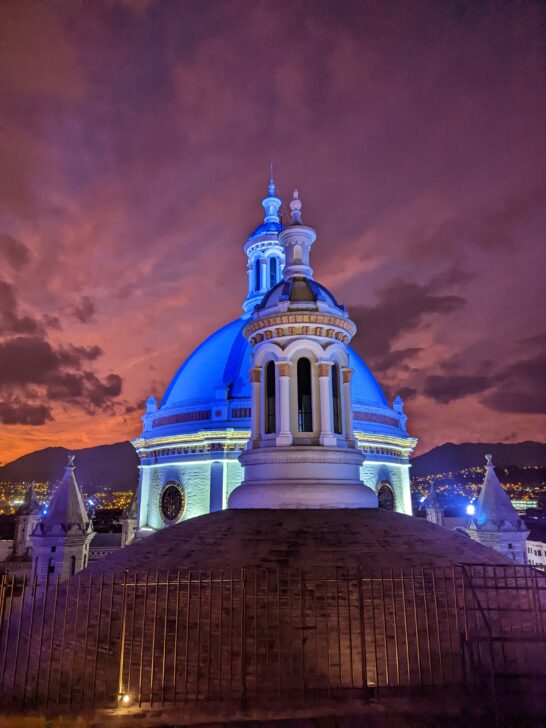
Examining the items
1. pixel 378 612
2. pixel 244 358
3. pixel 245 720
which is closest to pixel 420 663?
pixel 378 612

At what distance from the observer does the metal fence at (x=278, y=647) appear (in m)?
7.49

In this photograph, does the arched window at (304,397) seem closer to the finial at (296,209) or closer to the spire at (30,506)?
the finial at (296,209)

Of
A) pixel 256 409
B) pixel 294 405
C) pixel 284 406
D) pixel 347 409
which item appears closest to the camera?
pixel 284 406

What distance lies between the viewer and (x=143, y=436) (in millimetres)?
26500

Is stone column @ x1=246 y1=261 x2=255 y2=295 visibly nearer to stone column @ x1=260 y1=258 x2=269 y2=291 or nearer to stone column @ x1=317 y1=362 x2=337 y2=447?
stone column @ x1=260 y1=258 x2=269 y2=291

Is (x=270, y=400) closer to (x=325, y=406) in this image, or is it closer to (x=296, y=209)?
(x=325, y=406)

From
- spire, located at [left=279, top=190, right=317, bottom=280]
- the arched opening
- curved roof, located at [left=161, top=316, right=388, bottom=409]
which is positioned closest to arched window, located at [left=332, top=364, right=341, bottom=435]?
spire, located at [left=279, top=190, right=317, bottom=280]

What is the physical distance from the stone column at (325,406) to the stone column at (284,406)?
2.97ft

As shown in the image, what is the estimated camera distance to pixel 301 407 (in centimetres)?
1416

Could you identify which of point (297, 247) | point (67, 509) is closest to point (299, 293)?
point (297, 247)

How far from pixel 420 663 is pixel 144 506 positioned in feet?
66.2

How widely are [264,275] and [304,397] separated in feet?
51.3

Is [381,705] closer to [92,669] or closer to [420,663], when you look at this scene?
[420,663]

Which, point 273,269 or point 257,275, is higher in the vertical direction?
point 273,269
